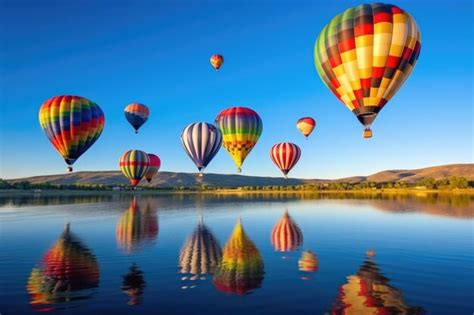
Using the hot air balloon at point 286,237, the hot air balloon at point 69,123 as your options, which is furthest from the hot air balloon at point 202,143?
the hot air balloon at point 286,237

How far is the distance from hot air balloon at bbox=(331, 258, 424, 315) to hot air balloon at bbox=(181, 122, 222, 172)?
4490 cm

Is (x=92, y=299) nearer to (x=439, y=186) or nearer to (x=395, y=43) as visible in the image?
(x=395, y=43)

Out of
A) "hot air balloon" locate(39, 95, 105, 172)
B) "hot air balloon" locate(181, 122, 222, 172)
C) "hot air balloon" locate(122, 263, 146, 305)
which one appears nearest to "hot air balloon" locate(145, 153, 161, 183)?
"hot air balloon" locate(181, 122, 222, 172)

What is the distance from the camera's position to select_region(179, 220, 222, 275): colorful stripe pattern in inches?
634

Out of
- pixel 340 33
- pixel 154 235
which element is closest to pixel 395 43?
pixel 340 33

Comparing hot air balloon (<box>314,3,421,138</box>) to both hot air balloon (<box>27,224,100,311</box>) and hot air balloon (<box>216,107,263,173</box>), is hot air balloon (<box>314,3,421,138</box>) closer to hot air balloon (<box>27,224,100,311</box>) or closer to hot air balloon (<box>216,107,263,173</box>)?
hot air balloon (<box>27,224,100,311</box>)

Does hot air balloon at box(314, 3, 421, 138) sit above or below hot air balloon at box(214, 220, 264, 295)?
above

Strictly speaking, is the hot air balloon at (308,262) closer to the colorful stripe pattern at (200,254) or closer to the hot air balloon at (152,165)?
the colorful stripe pattern at (200,254)

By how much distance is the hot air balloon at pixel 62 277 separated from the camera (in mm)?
11992

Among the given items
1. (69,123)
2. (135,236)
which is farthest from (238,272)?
(69,123)

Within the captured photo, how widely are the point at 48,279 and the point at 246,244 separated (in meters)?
11.8

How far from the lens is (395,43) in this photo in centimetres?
2995

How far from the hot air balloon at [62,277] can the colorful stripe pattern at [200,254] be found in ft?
13.1

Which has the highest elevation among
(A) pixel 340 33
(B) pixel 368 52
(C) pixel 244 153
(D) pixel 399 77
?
(A) pixel 340 33
